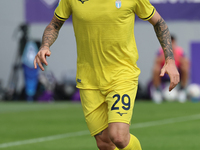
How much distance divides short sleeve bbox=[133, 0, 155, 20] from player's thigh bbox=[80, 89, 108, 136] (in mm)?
883

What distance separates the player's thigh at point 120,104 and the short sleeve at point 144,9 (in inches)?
28.2

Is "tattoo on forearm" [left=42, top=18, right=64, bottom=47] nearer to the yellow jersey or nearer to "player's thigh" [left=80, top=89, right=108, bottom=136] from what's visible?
the yellow jersey

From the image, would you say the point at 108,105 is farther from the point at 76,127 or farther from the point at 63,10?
the point at 76,127

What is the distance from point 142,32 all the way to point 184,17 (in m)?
1.53

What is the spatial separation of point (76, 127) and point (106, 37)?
18.6 feet

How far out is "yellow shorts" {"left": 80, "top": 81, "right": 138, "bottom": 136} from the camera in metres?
5.30

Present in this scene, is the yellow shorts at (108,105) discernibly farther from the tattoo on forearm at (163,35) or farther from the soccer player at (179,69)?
the soccer player at (179,69)

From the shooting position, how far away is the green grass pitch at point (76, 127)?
27.7 feet

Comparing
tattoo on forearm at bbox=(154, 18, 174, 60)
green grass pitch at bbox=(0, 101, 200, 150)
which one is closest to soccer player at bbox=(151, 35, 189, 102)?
green grass pitch at bbox=(0, 101, 200, 150)

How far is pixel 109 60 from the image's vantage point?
5.42 metres

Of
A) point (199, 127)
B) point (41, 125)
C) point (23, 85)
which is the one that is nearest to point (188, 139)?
point (199, 127)

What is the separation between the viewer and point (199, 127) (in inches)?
415

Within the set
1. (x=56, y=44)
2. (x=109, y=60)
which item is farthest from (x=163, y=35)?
(x=56, y=44)

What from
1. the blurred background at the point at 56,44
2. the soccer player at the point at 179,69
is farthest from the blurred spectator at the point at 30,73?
the soccer player at the point at 179,69
